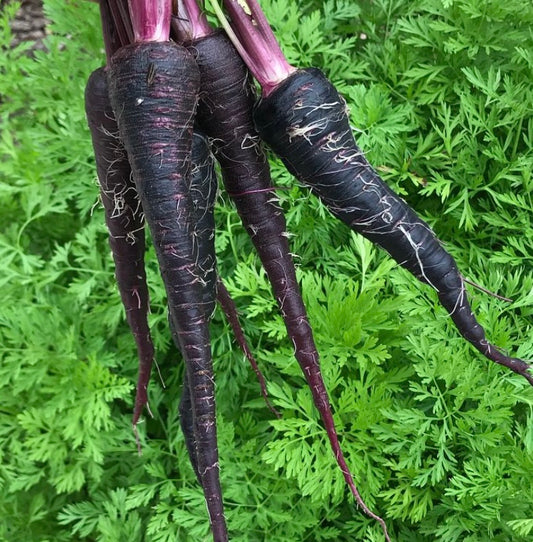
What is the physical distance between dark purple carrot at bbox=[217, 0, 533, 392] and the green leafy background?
0.31 m

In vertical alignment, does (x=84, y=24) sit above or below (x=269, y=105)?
above

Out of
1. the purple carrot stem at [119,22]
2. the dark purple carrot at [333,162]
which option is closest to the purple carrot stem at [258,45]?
the dark purple carrot at [333,162]

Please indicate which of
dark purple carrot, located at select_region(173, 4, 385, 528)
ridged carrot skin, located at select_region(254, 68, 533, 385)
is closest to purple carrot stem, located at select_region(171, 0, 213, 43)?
dark purple carrot, located at select_region(173, 4, 385, 528)

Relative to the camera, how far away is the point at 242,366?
1309 millimetres

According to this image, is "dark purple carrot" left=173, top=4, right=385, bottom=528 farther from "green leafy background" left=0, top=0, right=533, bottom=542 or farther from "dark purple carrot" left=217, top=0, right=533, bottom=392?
"green leafy background" left=0, top=0, right=533, bottom=542

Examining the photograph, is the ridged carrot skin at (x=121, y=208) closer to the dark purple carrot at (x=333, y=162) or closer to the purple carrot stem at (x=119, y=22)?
the purple carrot stem at (x=119, y=22)

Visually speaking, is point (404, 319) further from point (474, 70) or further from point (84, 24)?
point (84, 24)

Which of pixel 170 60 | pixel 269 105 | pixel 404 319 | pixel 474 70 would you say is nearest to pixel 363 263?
pixel 404 319

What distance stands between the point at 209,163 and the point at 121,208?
15 centimetres

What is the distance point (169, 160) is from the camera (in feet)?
2.18

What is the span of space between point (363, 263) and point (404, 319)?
148mm

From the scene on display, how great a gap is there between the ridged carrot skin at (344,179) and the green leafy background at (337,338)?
0.31 m

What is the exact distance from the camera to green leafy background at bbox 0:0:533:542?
1084 mm

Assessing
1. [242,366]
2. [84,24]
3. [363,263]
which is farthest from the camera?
[84,24]
